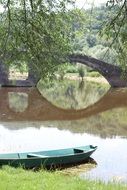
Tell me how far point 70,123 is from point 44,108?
633 centimetres

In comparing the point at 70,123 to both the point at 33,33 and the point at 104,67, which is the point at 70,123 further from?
the point at 33,33

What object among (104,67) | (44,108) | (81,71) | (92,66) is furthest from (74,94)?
(81,71)

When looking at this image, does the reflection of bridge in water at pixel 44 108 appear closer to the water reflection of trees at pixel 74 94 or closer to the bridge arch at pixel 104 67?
the water reflection of trees at pixel 74 94

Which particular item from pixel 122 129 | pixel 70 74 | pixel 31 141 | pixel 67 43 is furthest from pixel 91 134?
pixel 70 74

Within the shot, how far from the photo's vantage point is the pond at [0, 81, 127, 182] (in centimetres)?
1441

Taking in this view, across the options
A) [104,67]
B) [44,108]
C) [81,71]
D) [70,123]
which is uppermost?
[104,67]

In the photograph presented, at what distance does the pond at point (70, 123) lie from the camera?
14.4 meters

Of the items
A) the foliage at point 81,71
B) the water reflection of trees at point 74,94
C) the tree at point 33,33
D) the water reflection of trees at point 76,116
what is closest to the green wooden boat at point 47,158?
the water reflection of trees at point 76,116

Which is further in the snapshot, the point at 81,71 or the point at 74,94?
the point at 81,71

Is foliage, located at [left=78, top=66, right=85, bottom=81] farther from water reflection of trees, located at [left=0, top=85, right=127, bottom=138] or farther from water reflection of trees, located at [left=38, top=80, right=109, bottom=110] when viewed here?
water reflection of trees, located at [left=0, top=85, right=127, bottom=138]

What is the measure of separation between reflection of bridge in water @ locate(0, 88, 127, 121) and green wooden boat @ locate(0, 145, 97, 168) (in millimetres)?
10728

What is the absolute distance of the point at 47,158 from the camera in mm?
12391

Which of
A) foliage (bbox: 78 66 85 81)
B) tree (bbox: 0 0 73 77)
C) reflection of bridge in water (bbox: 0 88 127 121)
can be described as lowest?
reflection of bridge in water (bbox: 0 88 127 121)

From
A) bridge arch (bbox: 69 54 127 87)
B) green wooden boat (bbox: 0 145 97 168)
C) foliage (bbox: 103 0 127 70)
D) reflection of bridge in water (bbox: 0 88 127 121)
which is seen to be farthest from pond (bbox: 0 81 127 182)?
bridge arch (bbox: 69 54 127 87)
